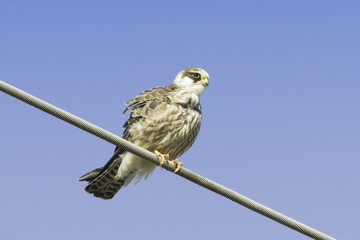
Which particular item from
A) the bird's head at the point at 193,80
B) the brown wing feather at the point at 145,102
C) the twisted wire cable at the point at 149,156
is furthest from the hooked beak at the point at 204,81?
the twisted wire cable at the point at 149,156

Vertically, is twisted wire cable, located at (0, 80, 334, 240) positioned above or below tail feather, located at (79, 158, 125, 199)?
above

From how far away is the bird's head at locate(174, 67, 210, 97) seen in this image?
6145 millimetres

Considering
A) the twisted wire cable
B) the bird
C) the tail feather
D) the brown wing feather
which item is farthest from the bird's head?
the twisted wire cable

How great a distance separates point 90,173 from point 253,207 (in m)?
2.41

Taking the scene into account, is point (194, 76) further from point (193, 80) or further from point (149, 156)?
point (149, 156)

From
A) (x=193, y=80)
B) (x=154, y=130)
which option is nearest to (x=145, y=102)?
(x=154, y=130)

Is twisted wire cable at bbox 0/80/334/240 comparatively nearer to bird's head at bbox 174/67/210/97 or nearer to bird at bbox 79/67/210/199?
bird at bbox 79/67/210/199

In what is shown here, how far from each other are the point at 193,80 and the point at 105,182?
4.76ft

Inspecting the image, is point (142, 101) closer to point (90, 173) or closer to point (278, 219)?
point (90, 173)

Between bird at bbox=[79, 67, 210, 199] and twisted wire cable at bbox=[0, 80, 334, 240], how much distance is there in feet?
3.33

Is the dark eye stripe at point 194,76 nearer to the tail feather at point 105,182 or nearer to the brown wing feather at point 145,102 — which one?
the brown wing feather at point 145,102

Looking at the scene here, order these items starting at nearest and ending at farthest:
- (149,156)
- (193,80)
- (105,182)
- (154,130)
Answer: (149,156) < (154,130) < (105,182) < (193,80)

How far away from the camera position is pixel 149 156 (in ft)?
14.2

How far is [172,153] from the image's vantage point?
5727mm
